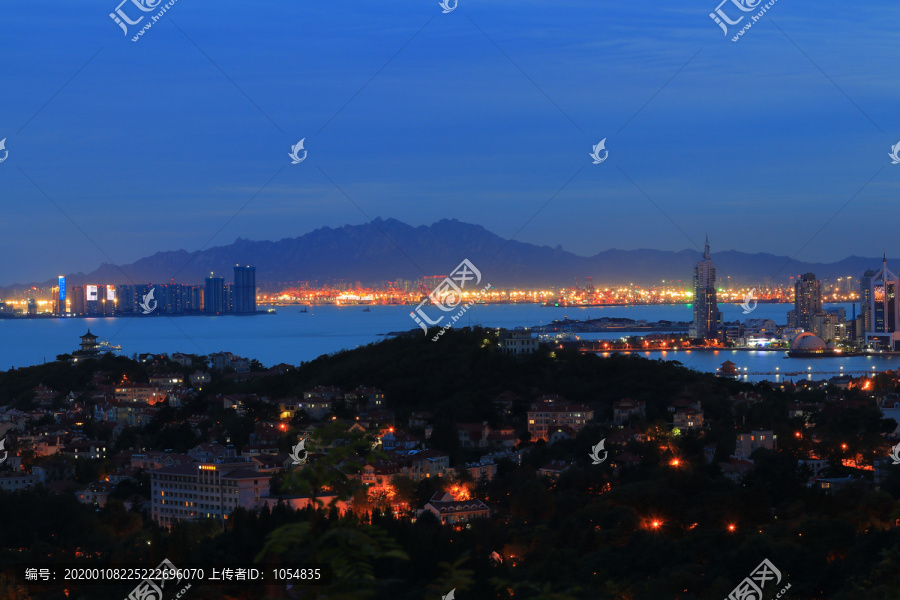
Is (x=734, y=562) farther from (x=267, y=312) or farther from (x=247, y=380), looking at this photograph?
(x=267, y=312)

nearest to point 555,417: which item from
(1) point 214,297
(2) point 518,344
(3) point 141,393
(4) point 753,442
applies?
(4) point 753,442

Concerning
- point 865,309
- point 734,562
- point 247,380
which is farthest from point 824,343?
point 734,562

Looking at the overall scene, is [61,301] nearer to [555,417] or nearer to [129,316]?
[129,316]

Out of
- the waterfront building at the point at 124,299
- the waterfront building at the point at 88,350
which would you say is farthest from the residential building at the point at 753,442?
the waterfront building at the point at 124,299

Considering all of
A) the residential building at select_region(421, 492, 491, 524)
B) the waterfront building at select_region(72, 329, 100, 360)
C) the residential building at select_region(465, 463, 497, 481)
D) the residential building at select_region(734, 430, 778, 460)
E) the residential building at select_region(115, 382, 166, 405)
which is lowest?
the residential building at select_region(421, 492, 491, 524)

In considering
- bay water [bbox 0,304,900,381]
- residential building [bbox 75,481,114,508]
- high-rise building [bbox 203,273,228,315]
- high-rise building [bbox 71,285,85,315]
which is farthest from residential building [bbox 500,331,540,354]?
high-rise building [bbox 71,285,85,315]

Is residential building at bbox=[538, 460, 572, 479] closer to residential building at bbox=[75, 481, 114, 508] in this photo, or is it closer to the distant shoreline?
residential building at bbox=[75, 481, 114, 508]
